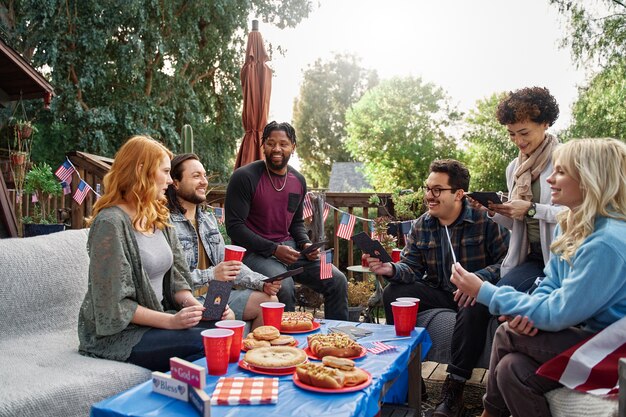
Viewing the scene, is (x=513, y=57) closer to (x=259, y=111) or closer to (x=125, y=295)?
(x=259, y=111)

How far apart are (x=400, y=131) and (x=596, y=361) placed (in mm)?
37863

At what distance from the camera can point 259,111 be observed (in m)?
5.39

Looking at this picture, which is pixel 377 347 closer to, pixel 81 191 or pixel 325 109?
pixel 81 191

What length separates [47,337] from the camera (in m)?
2.63

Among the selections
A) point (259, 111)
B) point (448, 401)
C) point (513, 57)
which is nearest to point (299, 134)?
point (513, 57)

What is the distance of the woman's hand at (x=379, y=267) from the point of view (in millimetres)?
3121

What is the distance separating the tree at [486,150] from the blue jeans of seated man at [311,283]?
32.6m

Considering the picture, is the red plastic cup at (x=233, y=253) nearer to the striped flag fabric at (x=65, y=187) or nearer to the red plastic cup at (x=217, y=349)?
the red plastic cup at (x=217, y=349)

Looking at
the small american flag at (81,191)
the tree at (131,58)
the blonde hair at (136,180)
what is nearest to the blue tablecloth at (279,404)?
the blonde hair at (136,180)

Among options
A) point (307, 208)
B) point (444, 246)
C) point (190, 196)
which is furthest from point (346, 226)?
point (190, 196)

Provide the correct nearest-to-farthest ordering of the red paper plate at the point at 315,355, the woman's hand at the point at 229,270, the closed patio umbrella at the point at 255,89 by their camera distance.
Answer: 1. the red paper plate at the point at 315,355
2. the woman's hand at the point at 229,270
3. the closed patio umbrella at the point at 255,89

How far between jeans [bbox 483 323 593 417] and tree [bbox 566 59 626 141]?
43.3 feet

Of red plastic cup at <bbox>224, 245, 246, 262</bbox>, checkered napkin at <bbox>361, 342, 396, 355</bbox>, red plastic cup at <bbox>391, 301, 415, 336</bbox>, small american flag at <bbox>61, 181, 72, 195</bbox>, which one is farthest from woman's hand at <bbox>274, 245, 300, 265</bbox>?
small american flag at <bbox>61, 181, 72, 195</bbox>

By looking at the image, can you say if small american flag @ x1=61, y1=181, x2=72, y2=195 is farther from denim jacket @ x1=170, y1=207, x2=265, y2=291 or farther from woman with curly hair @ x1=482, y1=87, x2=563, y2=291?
woman with curly hair @ x1=482, y1=87, x2=563, y2=291
